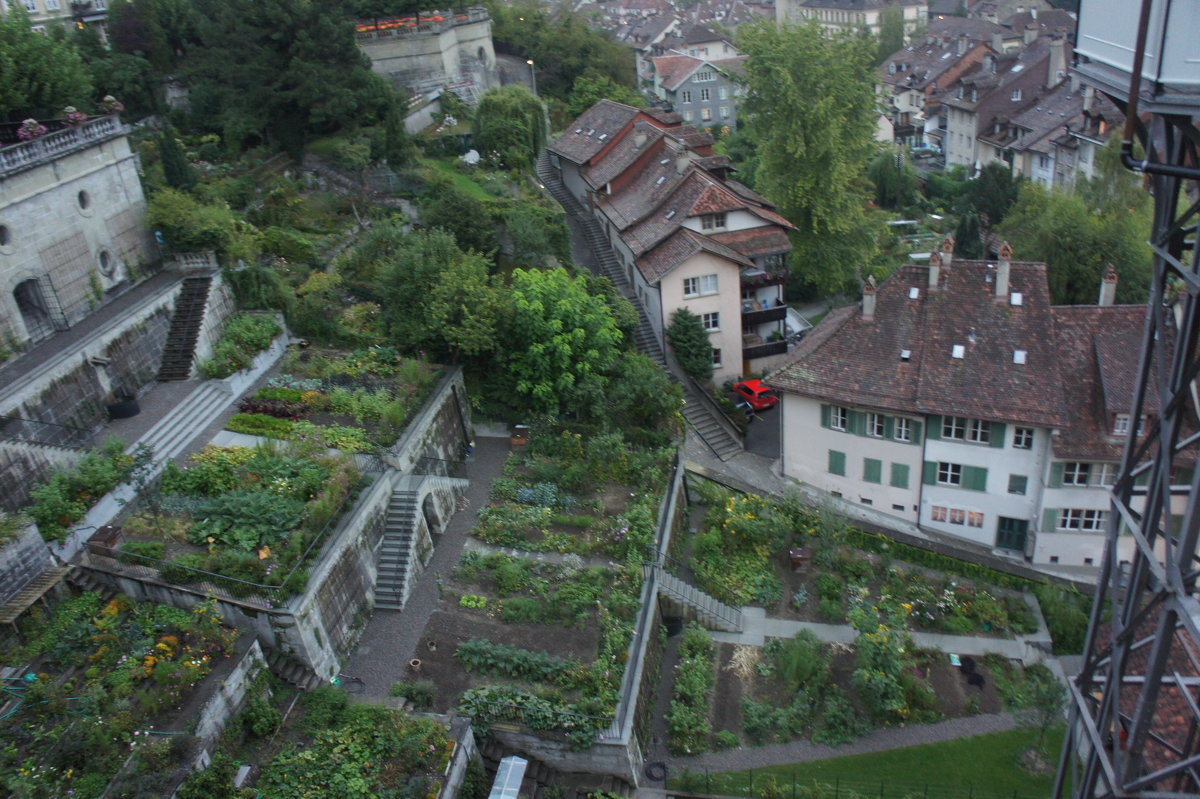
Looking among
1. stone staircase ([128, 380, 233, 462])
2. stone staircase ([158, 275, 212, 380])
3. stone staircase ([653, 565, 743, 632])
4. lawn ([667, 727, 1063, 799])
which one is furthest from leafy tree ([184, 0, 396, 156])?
lawn ([667, 727, 1063, 799])

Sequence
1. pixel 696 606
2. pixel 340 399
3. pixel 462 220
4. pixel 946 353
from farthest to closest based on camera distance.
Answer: pixel 462 220, pixel 946 353, pixel 340 399, pixel 696 606

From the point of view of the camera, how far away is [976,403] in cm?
2780

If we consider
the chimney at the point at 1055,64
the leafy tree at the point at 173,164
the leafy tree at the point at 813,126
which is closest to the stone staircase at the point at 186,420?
the leafy tree at the point at 173,164

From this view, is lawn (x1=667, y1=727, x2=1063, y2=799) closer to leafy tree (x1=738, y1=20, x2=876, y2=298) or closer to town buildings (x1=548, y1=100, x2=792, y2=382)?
town buildings (x1=548, y1=100, x2=792, y2=382)

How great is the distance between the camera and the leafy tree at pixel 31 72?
1083 inches

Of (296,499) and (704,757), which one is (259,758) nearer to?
(296,499)

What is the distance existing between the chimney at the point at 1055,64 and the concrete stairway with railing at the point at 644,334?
40.8 metres

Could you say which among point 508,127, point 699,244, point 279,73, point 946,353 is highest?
point 279,73

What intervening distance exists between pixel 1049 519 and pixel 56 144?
33.0 meters

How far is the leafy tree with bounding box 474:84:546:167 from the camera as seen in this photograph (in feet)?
156

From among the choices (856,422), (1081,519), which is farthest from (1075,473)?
(856,422)

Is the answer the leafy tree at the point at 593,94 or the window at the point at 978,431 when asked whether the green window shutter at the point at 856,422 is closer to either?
the window at the point at 978,431

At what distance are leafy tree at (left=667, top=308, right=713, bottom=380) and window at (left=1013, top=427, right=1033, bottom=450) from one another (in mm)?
12552

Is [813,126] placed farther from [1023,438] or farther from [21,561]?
[21,561]
